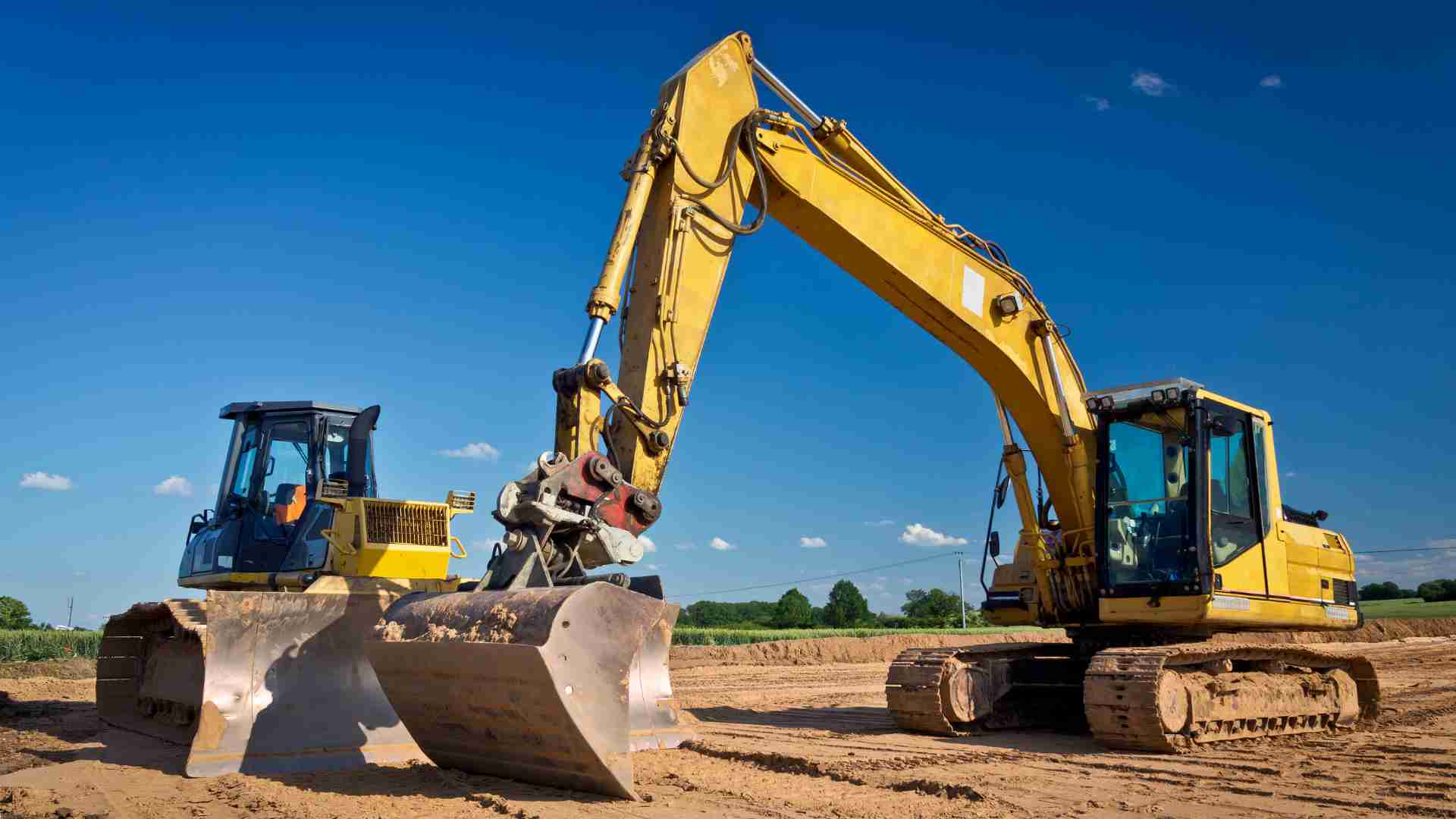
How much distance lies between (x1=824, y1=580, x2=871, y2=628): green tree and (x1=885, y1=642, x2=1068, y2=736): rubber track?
36.1 meters

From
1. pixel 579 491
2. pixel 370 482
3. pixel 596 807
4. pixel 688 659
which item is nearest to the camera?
pixel 596 807

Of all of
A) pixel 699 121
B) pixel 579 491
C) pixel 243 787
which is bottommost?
pixel 243 787

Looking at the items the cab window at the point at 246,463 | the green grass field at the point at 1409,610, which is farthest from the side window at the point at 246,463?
the green grass field at the point at 1409,610

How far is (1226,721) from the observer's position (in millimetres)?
8328

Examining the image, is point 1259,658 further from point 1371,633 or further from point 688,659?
point 1371,633

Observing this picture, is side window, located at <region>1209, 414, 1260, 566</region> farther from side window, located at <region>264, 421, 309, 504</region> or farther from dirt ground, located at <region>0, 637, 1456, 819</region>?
side window, located at <region>264, 421, 309, 504</region>

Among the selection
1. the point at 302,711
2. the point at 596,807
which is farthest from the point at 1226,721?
the point at 302,711

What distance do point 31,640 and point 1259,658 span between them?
68.6 feet

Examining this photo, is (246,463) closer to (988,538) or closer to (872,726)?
(872,726)

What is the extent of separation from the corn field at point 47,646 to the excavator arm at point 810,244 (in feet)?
58.4

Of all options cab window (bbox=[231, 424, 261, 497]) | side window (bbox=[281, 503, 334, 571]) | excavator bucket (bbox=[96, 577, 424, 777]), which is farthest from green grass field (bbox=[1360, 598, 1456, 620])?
excavator bucket (bbox=[96, 577, 424, 777])

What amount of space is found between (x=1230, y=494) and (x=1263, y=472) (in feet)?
1.83

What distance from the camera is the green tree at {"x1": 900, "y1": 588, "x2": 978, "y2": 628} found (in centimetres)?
4081

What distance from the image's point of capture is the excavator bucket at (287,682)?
6.67 meters
